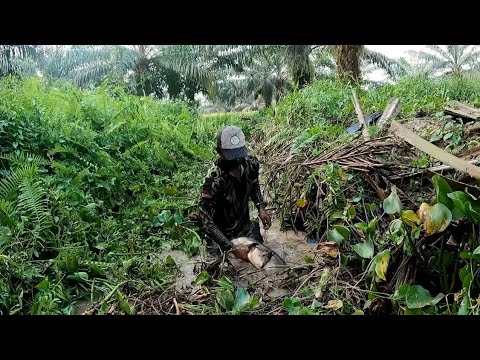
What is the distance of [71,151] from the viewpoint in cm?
486

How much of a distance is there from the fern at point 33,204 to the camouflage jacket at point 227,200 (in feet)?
4.31

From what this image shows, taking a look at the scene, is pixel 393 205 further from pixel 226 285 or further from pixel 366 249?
pixel 226 285

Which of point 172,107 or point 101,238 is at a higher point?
point 172,107

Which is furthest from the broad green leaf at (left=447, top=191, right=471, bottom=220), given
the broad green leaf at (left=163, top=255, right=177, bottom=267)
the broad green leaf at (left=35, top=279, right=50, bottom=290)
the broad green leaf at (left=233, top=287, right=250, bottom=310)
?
the broad green leaf at (left=35, top=279, right=50, bottom=290)

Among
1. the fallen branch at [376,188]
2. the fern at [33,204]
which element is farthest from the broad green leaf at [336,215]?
the fern at [33,204]

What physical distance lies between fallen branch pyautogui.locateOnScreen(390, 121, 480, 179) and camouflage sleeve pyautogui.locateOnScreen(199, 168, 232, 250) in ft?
5.04

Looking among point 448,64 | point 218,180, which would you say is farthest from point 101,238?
point 448,64

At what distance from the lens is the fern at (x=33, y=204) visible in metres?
3.58

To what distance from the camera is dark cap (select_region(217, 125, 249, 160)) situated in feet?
11.2

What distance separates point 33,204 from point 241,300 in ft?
6.68

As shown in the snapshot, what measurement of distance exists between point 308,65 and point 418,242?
42.0 feet

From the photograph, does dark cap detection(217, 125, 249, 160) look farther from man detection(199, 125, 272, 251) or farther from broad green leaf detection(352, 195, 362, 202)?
broad green leaf detection(352, 195, 362, 202)

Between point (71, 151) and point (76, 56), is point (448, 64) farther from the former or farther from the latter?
point (71, 151)
